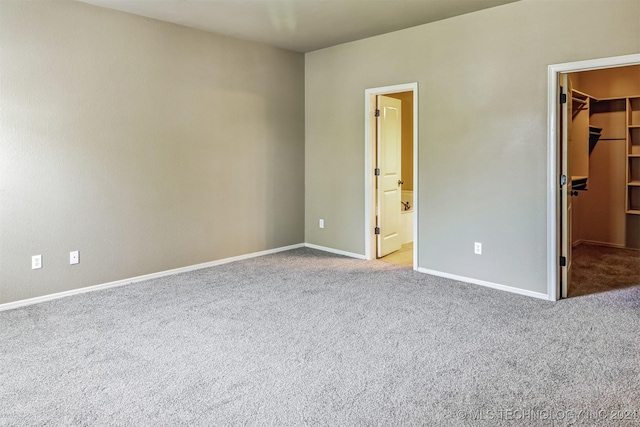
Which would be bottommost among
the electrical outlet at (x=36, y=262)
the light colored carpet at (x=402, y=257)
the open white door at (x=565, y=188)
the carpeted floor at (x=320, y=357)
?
the carpeted floor at (x=320, y=357)

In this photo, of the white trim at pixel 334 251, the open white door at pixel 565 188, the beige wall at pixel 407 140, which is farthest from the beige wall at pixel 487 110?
the beige wall at pixel 407 140

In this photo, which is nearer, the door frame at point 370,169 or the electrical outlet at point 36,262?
the electrical outlet at point 36,262

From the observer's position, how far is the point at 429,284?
422 cm

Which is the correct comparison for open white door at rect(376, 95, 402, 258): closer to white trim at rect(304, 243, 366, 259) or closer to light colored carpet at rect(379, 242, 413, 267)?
light colored carpet at rect(379, 242, 413, 267)

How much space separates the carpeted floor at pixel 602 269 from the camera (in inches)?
161

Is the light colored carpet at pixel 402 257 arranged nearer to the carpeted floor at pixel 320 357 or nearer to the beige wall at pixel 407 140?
the carpeted floor at pixel 320 357

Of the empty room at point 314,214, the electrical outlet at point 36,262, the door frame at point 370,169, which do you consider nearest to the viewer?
the empty room at point 314,214

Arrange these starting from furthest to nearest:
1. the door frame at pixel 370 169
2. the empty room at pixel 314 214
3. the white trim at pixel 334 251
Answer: the white trim at pixel 334 251 < the door frame at pixel 370 169 < the empty room at pixel 314 214

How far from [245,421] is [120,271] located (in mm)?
2736

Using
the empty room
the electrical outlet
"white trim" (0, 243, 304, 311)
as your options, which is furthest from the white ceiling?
"white trim" (0, 243, 304, 311)

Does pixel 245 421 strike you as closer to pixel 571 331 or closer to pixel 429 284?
pixel 571 331

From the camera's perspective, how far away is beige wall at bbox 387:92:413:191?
6930 millimetres

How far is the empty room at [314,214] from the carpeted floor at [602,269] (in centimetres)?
5

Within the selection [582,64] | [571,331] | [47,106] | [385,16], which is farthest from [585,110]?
[47,106]
